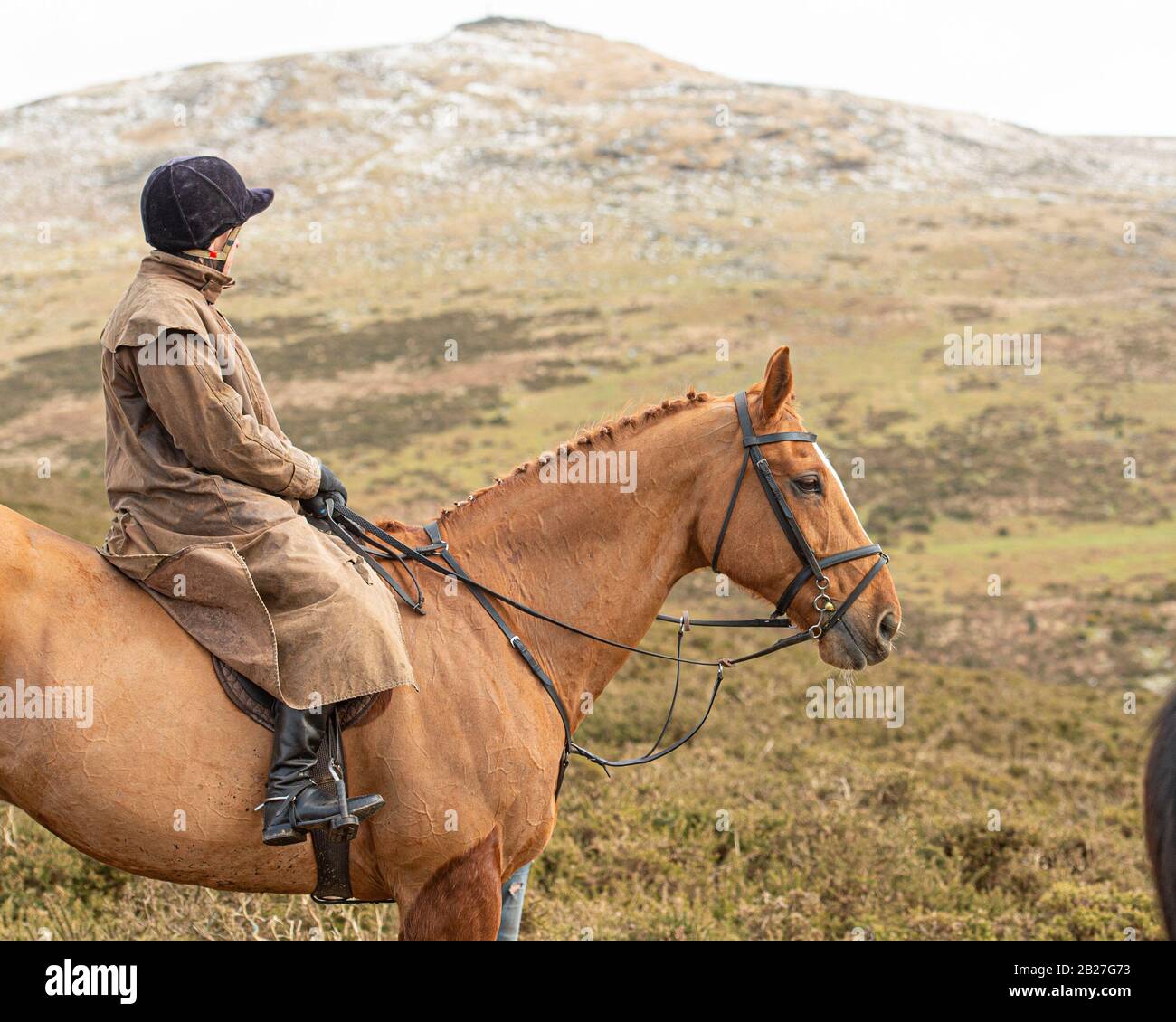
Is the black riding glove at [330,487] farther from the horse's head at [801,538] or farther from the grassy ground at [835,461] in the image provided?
the grassy ground at [835,461]

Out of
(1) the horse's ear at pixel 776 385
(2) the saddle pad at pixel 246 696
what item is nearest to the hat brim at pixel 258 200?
(2) the saddle pad at pixel 246 696

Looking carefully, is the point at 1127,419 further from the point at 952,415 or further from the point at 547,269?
the point at 547,269

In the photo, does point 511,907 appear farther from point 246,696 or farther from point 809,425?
point 809,425

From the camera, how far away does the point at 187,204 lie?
12.7ft

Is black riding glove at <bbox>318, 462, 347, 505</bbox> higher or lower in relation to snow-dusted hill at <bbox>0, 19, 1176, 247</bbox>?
lower

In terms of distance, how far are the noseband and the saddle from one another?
6.18 ft

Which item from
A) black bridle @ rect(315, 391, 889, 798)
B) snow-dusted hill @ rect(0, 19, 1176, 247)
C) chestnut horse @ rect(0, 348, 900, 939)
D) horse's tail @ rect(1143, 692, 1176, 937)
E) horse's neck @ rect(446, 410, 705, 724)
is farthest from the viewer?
snow-dusted hill @ rect(0, 19, 1176, 247)

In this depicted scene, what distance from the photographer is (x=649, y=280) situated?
66.2 metres

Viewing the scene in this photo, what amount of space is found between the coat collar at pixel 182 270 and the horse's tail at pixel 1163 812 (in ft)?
12.3

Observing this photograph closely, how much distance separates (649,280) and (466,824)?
6470 centimetres

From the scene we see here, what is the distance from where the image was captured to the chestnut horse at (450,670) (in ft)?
11.8

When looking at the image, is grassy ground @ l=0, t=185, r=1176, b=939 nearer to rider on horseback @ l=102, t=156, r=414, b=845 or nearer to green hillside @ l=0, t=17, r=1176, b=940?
green hillside @ l=0, t=17, r=1176, b=940

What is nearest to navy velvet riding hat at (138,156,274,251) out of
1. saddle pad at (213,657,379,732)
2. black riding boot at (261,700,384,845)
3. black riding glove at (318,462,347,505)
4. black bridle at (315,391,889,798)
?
black riding glove at (318,462,347,505)

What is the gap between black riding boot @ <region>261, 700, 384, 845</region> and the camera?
359cm
